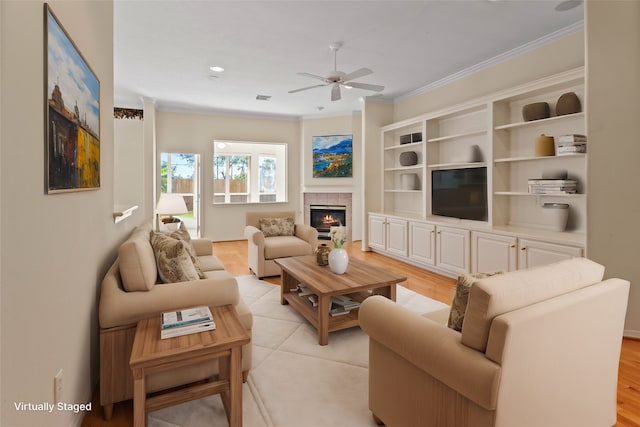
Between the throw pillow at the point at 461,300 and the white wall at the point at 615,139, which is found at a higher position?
the white wall at the point at 615,139

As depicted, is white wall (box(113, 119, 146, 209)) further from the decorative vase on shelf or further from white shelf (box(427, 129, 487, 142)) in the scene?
white shelf (box(427, 129, 487, 142))

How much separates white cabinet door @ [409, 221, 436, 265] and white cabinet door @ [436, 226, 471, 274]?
103 millimetres

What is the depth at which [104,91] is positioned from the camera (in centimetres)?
224

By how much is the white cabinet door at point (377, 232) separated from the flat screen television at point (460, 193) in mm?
968

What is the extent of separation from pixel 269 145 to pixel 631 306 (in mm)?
6887

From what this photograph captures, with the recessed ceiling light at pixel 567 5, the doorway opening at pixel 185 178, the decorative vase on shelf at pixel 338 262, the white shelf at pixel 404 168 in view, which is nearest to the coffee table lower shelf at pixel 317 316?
the decorative vase on shelf at pixel 338 262

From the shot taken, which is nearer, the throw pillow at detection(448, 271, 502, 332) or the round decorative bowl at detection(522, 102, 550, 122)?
the throw pillow at detection(448, 271, 502, 332)

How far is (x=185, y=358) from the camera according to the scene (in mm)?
1525

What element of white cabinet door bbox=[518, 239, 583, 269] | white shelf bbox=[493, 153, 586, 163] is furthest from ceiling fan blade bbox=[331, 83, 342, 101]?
white cabinet door bbox=[518, 239, 583, 269]

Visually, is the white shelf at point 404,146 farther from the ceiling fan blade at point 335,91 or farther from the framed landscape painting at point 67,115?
the framed landscape painting at point 67,115

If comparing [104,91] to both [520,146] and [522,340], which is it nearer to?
[522,340]

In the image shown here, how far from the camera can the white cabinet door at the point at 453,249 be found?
4.25m

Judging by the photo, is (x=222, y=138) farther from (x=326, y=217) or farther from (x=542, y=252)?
(x=542, y=252)

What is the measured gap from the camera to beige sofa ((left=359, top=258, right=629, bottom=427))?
116cm
